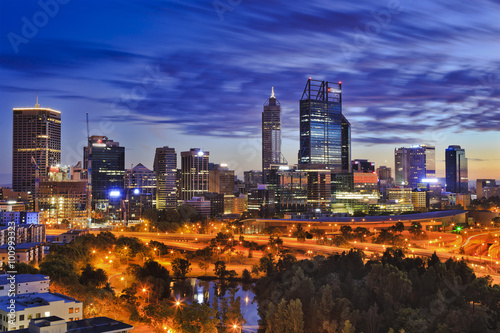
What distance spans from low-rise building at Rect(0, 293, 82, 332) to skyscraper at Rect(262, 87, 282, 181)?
97.7 m

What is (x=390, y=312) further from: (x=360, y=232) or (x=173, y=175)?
(x=173, y=175)

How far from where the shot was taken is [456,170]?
4894 inches

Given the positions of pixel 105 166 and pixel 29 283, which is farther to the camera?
pixel 105 166

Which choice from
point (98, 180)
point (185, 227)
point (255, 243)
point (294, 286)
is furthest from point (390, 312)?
point (98, 180)

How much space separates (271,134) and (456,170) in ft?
152

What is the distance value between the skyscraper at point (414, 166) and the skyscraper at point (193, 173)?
48.2 metres

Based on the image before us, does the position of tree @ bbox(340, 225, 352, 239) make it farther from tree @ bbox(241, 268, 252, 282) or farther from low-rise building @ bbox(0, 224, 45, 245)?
low-rise building @ bbox(0, 224, 45, 245)

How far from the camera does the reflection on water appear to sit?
81.1ft

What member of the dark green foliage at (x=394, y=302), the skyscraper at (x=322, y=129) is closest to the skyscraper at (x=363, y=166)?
the skyscraper at (x=322, y=129)

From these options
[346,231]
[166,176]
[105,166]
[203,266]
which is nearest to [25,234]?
[203,266]

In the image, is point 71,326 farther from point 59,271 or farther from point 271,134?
point 271,134

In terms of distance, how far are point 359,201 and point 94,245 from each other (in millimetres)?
48920

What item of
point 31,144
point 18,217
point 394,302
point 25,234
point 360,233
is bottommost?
point 394,302

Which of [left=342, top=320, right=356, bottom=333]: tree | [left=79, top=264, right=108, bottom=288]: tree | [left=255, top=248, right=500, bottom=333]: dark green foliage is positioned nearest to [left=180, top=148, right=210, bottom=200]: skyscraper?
[left=79, top=264, right=108, bottom=288]: tree
